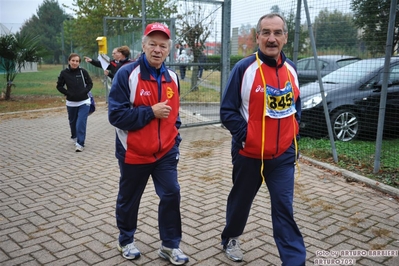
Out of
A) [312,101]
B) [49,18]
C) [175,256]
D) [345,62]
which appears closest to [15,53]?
[312,101]

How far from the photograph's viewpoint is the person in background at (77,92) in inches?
302

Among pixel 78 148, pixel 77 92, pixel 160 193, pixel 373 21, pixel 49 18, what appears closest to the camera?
pixel 160 193

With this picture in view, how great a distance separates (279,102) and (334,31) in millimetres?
4213

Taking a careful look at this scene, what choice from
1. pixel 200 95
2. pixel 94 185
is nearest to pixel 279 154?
pixel 94 185

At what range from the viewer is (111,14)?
2317cm

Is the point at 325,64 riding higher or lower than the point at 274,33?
lower

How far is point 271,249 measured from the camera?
12.0ft

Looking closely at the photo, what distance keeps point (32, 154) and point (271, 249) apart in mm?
5305

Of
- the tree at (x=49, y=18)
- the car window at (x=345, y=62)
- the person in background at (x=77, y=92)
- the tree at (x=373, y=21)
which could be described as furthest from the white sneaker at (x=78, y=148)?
the tree at (x=49, y=18)

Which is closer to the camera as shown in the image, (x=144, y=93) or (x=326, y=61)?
(x=144, y=93)

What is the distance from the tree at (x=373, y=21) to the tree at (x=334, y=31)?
0.14m

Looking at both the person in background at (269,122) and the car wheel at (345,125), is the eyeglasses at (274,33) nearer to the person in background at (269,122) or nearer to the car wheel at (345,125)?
the person in background at (269,122)

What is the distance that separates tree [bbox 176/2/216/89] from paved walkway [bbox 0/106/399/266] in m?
2.97

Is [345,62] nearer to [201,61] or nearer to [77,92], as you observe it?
[201,61]
